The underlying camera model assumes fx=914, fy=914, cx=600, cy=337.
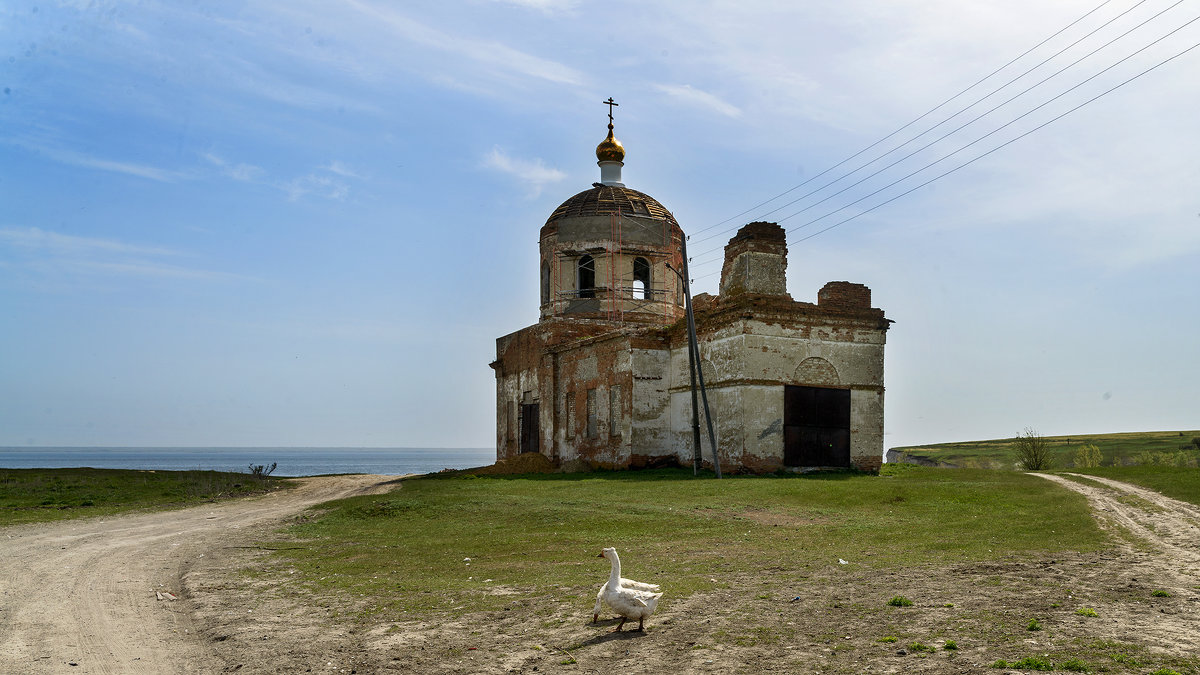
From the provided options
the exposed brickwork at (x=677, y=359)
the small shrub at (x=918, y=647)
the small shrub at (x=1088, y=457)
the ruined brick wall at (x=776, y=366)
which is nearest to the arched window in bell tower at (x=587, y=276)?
the exposed brickwork at (x=677, y=359)

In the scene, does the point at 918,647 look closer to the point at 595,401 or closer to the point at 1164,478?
the point at 1164,478

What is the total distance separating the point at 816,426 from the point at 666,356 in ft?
20.0

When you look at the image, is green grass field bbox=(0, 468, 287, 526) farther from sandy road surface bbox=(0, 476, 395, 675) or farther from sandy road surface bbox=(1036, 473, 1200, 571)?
sandy road surface bbox=(1036, 473, 1200, 571)

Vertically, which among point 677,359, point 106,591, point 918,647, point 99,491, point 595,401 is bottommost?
point 99,491

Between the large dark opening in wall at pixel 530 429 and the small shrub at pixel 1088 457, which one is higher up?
the large dark opening in wall at pixel 530 429

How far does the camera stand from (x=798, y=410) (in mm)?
26609

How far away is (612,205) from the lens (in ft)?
122

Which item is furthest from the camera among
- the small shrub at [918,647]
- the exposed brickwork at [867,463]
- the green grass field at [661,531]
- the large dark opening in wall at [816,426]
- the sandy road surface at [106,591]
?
the exposed brickwork at [867,463]

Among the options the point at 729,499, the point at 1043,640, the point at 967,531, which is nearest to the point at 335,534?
the point at 729,499

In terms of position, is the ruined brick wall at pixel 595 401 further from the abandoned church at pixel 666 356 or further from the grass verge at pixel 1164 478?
the grass verge at pixel 1164 478

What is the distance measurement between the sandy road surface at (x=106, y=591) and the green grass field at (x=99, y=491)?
249cm

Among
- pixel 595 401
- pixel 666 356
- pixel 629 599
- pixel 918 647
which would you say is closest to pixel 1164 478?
pixel 666 356

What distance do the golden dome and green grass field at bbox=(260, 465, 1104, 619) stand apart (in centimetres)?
1871

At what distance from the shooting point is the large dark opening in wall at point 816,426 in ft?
86.7
